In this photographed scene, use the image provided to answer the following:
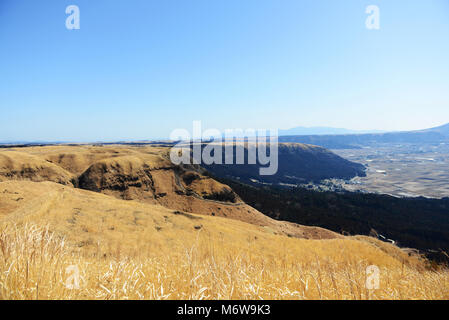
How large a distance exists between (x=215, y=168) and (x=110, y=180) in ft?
435

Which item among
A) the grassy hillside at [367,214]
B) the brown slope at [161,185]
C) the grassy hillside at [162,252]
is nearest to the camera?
the grassy hillside at [162,252]

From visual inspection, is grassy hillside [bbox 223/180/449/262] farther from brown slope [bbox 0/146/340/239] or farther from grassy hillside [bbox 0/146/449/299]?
grassy hillside [bbox 0/146/449/299]

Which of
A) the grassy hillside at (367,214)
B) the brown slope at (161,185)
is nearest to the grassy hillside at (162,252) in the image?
the brown slope at (161,185)

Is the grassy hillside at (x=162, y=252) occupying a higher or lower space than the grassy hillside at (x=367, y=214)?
higher

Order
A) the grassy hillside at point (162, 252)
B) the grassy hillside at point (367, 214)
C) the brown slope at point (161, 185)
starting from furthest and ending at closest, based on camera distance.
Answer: the grassy hillside at point (367, 214)
the brown slope at point (161, 185)
the grassy hillside at point (162, 252)

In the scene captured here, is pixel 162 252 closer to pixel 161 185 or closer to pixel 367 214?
pixel 161 185

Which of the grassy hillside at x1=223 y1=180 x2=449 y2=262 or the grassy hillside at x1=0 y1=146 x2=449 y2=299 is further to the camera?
the grassy hillside at x1=223 y1=180 x2=449 y2=262

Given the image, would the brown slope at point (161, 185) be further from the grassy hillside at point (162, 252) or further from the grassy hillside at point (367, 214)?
the grassy hillside at point (367, 214)

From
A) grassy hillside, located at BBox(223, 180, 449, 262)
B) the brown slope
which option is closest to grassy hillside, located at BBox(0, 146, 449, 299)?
the brown slope

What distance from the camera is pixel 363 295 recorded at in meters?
3.18

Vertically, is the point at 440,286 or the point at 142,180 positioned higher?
the point at 440,286

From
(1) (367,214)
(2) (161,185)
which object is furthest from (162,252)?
(1) (367,214)
